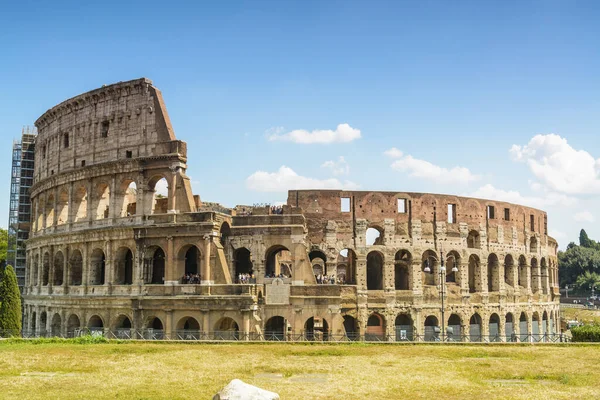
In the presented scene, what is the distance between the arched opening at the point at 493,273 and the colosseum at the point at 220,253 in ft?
0.36

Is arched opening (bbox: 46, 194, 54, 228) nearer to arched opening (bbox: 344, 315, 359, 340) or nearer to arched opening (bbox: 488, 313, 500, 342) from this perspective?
arched opening (bbox: 344, 315, 359, 340)

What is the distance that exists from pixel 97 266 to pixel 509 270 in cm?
3217

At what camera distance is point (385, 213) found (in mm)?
42156

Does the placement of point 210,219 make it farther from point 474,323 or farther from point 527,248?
point 527,248

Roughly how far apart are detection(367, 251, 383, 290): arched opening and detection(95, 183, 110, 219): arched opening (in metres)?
19.4

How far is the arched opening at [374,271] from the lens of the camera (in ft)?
144

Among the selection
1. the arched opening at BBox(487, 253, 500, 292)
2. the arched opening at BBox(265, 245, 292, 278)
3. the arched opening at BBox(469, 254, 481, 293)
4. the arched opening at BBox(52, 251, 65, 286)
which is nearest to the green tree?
the arched opening at BBox(52, 251, 65, 286)

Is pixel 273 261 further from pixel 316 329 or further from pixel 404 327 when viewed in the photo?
pixel 404 327

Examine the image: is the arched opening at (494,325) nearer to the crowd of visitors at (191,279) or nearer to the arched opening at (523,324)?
the arched opening at (523,324)

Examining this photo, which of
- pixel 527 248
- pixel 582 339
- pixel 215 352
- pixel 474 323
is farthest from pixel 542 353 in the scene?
pixel 527 248

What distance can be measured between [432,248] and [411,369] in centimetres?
2288

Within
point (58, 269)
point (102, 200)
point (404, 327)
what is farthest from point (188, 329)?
point (404, 327)

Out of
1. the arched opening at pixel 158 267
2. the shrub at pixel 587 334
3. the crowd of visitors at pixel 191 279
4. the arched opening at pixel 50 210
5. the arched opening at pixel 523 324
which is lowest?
the arched opening at pixel 523 324

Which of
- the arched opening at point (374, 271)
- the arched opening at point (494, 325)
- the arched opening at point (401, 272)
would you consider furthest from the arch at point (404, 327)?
the arched opening at point (494, 325)
